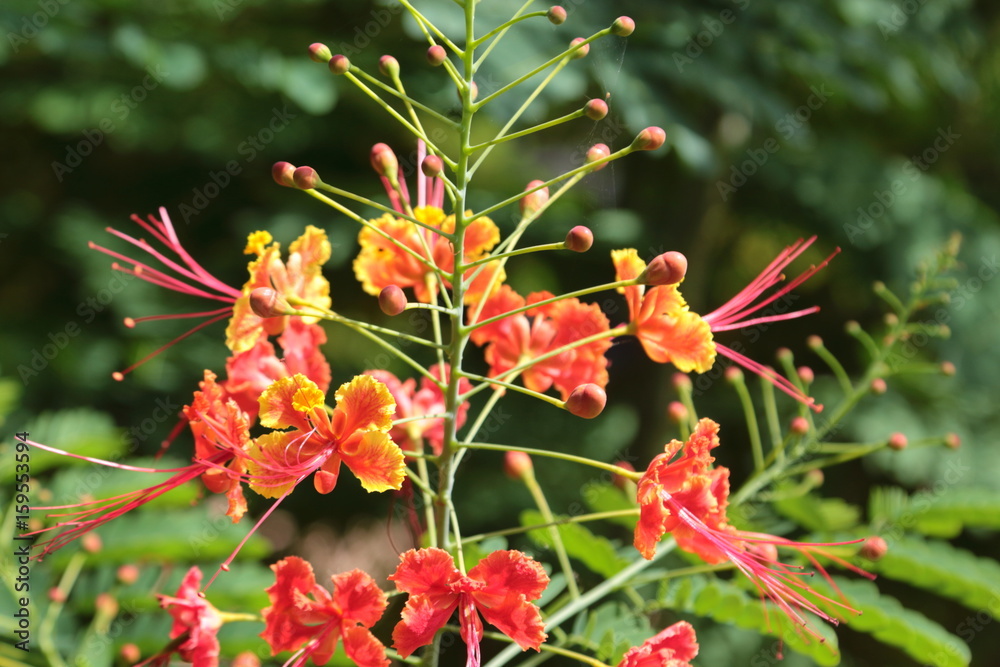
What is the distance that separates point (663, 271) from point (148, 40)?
103 inches

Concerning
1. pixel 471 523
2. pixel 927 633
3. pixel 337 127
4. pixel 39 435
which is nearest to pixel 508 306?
pixel 927 633

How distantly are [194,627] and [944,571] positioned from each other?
156 centimetres

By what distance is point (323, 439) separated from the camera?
47.2 inches

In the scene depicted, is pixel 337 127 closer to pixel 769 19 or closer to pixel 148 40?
pixel 148 40

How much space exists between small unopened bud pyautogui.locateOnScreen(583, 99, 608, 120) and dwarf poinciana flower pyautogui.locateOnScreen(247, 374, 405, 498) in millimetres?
520

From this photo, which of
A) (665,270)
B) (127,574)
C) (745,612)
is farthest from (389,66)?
(127,574)

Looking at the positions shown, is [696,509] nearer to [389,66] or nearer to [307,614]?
A: [307,614]

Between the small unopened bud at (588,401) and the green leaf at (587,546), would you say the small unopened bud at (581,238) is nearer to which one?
the small unopened bud at (588,401)

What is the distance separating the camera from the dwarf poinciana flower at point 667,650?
126cm

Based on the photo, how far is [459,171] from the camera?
1.24 m

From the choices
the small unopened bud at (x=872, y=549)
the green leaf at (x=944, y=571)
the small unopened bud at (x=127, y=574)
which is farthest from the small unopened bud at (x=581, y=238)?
the small unopened bud at (x=127, y=574)

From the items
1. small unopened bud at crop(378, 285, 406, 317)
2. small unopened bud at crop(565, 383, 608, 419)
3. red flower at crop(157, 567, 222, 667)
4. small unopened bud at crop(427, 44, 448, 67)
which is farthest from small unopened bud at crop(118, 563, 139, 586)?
small unopened bud at crop(427, 44, 448, 67)

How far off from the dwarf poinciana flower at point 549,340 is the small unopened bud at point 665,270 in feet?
0.74

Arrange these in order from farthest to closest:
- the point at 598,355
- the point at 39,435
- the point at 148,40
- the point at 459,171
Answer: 1. the point at 148,40
2. the point at 39,435
3. the point at 598,355
4. the point at 459,171
